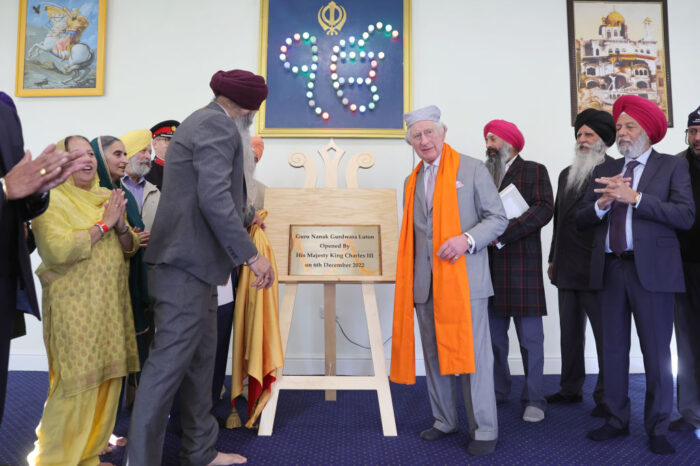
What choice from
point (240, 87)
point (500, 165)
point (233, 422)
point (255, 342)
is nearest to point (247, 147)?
point (240, 87)

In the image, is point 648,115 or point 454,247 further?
point 648,115

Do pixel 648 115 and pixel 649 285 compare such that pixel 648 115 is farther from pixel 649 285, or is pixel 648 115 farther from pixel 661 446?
pixel 661 446

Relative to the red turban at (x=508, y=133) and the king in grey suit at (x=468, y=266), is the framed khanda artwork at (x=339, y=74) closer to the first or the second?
the red turban at (x=508, y=133)

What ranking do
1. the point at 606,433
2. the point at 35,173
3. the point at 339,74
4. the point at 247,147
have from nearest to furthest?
the point at 35,173
the point at 247,147
the point at 606,433
the point at 339,74

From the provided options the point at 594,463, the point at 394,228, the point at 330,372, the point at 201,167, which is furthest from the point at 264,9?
the point at 594,463

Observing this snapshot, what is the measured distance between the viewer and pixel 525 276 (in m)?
2.60

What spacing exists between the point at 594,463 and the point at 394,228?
140 cm

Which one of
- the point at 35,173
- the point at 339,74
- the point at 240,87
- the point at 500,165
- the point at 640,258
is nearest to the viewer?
the point at 35,173

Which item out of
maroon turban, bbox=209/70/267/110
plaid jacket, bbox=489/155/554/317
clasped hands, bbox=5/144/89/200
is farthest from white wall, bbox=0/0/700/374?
clasped hands, bbox=5/144/89/200

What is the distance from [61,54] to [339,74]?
220cm

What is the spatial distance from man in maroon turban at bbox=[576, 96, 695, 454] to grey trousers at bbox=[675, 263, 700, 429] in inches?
14.0

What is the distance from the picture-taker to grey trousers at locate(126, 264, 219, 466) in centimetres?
162

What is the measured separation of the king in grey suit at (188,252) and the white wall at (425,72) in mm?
1912

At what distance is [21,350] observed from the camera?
3646 mm
